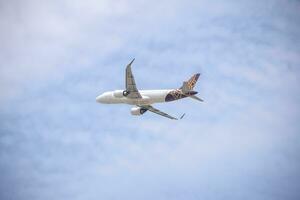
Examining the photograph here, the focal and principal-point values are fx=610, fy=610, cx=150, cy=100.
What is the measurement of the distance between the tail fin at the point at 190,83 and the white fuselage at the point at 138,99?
125 inches

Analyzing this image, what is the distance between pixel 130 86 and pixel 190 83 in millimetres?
10636

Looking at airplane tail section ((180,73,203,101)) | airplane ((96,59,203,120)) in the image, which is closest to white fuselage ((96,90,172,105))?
airplane ((96,59,203,120))

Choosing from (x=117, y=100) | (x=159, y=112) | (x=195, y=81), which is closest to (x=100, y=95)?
(x=117, y=100)

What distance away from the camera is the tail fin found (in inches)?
4193

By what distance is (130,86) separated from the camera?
108m

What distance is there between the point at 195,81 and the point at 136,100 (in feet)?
36.9

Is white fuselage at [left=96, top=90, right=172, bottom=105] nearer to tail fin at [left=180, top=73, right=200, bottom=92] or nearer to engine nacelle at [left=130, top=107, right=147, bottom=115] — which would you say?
tail fin at [left=180, top=73, right=200, bottom=92]

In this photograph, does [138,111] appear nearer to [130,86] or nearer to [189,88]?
[130,86]

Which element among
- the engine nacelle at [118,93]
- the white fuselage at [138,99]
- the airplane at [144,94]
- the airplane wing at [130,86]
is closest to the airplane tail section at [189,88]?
the airplane at [144,94]

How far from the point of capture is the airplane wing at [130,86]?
105787 millimetres

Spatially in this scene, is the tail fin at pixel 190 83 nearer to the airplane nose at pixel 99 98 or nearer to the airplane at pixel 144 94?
the airplane at pixel 144 94

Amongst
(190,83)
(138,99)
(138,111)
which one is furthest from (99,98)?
(190,83)

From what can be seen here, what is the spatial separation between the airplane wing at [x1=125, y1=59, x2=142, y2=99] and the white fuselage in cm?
93

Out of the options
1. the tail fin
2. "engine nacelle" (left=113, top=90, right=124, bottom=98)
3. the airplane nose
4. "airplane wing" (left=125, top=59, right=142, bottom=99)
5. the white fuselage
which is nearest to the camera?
"airplane wing" (left=125, top=59, right=142, bottom=99)
